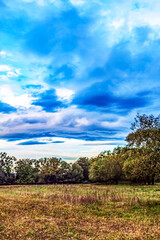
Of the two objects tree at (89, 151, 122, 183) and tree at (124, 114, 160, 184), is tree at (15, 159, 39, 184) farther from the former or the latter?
tree at (124, 114, 160, 184)

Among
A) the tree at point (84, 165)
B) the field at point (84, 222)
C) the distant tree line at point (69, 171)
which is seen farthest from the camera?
the tree at point (84, 165)

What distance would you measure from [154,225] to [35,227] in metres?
8.55

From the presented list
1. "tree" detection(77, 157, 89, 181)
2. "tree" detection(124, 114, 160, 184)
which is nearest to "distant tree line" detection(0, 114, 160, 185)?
"tree" detection(77, 157, 89, 181)

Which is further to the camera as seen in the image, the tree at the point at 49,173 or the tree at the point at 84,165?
the tree at the point at 84,165

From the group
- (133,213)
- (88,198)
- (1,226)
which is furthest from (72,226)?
(88,198)

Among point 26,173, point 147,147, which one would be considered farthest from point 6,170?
point 147,147

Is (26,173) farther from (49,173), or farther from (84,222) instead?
(84,222)

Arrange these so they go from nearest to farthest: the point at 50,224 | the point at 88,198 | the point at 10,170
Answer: the point at 50,224 < the point at 88,198 < the point at 10,170

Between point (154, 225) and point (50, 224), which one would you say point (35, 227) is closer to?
point (50, 224)

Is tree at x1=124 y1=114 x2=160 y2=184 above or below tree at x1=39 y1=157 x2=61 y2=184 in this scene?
above

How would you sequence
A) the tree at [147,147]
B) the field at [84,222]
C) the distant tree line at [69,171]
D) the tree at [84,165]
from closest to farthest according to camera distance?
the field at [84,222]
the tree at [147,147]
the distant tree line at [69,171]
the tree at [84,165]

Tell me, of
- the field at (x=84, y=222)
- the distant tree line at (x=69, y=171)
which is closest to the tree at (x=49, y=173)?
the distant tree line at (x=69, y=171)

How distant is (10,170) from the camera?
311ft

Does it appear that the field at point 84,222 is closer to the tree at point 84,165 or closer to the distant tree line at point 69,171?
the distant tree line at point 69,171
